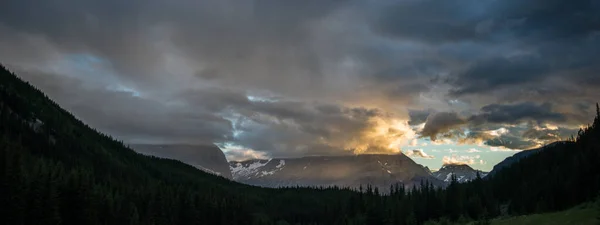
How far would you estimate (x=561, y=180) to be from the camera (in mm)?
144625

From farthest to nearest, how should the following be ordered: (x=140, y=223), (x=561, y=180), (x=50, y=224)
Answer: (x=561, y=180) → (x=140, y=223) → (x=50, y=224)

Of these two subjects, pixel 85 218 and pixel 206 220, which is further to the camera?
pixel 206 220

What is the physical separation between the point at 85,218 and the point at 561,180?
13337 centimetres

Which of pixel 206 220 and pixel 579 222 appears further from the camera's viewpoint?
pixel 206 220

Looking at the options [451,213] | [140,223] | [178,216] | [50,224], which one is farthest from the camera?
[451,213]

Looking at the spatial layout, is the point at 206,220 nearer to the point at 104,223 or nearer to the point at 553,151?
the point at 104,223

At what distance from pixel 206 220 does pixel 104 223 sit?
51.5 metres

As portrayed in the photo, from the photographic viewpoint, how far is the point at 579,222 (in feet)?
216

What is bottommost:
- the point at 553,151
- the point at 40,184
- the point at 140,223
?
the point at 140,223

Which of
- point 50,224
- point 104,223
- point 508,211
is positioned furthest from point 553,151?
point 50,224

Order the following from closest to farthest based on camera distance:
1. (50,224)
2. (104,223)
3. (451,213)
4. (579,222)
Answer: (579,222) < (50,224) < (104,223) < (451,213)

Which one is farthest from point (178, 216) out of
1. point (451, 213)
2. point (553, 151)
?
point (553, 151)

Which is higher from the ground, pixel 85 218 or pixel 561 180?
pixel 561 180

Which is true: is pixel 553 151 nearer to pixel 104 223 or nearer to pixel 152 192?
pixel 152 192
